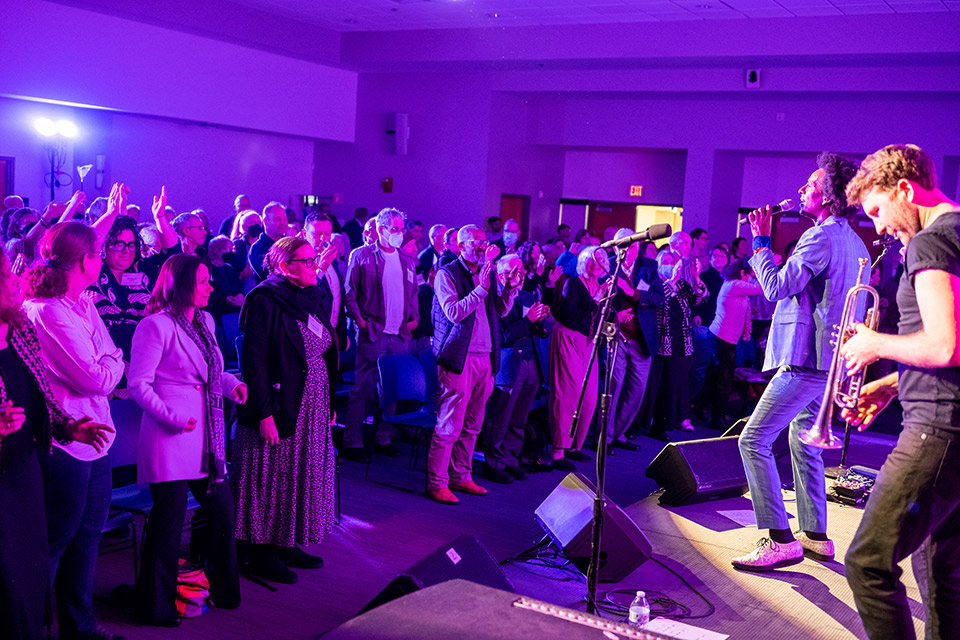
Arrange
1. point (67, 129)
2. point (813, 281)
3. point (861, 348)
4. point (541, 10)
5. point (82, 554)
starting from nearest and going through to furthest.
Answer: point (861, 348), point (82, 554), point (813, 281), point (67, 129), point (541, 10)

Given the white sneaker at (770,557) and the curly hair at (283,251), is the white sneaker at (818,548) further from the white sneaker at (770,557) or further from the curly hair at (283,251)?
the curly hair at (283,251)

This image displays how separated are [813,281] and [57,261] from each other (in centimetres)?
319

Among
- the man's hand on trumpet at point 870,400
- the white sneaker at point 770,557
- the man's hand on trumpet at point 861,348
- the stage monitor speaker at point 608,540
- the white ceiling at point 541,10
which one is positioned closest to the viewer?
the man's hand on trumpet at point 861,348

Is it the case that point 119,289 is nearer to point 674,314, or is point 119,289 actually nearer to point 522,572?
point 522,572

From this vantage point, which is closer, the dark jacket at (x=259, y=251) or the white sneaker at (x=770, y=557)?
the white sneaker at (x=770, y=557)

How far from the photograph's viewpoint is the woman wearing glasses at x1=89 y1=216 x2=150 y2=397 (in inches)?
192

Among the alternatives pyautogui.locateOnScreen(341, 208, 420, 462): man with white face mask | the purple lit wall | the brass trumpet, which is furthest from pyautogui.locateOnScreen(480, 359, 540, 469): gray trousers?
the purple lit wall

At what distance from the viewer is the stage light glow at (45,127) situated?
11.0 meters

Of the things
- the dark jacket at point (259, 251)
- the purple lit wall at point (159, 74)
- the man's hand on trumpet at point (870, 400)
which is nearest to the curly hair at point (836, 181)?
the man's hand on trumpet at point (870, 400)

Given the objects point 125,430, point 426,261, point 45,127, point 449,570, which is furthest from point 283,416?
point 45,127

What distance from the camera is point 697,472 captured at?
5.38m

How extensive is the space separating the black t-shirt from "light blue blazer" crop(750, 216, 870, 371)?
1506 mm

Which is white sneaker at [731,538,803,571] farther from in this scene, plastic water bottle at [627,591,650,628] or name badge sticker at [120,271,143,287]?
name badge sticker at [120,271,143,287]

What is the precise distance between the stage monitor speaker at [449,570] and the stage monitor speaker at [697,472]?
189cm
